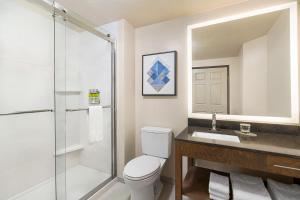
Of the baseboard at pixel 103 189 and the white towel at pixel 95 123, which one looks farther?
the white towel at pixel 95 123

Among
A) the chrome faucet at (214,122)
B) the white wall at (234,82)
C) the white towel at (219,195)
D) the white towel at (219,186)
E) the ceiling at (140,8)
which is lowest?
the white towel at (219,195)

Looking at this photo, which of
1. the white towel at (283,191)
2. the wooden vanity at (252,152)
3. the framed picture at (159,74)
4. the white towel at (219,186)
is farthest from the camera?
the framed picture at (159,74)

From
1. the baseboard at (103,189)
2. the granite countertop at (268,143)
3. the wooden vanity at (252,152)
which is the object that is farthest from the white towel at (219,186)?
the baseboard at (103,189)

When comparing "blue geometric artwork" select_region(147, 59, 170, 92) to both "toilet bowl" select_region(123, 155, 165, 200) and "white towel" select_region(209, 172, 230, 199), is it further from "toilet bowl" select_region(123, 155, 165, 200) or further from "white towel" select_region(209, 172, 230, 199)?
"white towel" select_region(209, 172, 230, 199)

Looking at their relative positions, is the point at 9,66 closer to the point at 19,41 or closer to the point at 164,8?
the point at 19,41

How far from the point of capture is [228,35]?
169 centimetres

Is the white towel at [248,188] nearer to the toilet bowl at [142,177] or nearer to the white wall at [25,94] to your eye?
the toilet bowl at [142,177]

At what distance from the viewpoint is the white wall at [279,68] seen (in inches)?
55.8

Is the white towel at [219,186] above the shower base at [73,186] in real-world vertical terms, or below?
above

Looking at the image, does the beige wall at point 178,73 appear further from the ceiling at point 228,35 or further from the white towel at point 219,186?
the white towel at point 219,186

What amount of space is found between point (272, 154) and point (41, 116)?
95.8 inches

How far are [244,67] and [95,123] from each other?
5.96 ft

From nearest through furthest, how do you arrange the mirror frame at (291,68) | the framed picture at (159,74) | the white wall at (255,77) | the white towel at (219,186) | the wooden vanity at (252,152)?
1. the wooden vanity at (252,152)
2. the white towel at (219,186)
3. the mirror frame at (291,68)
4. the white wall at (255,77)
5. the framed picture at (159,74)

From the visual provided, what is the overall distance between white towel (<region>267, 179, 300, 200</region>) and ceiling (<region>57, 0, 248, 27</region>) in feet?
5.84
